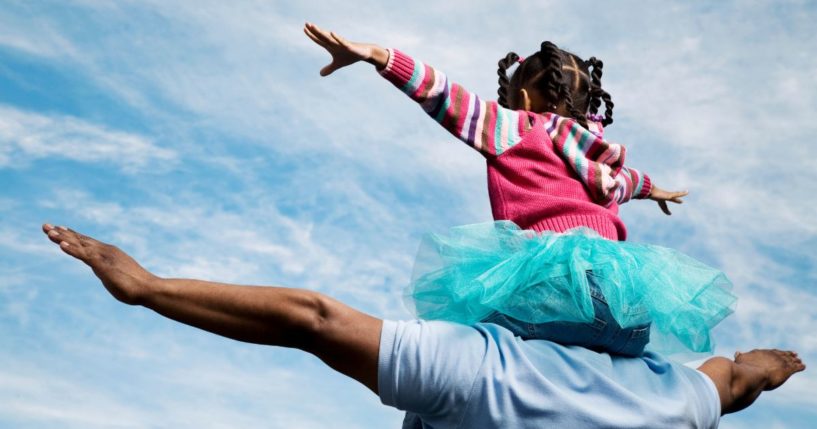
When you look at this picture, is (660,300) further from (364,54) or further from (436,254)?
(364,54)

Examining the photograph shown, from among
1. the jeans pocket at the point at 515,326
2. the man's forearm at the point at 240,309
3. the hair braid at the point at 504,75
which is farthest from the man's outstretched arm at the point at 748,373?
the man's forearm at the point at 240,309

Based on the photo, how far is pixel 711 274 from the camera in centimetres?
340

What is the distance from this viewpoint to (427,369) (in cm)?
288

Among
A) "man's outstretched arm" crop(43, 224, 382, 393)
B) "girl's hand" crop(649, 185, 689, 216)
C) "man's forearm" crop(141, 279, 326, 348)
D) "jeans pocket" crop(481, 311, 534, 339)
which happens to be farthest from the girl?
"girl's hand" crop(649, 185, 689, 216)

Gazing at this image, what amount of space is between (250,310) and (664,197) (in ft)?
9.06

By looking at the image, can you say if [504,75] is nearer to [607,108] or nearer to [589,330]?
[607,108]

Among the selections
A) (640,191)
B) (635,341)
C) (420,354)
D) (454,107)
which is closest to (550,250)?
(635,341)

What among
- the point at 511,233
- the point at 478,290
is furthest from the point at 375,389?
the point at 511,233

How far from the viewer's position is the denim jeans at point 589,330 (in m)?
3.12

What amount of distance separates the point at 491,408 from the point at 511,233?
66 centimetres

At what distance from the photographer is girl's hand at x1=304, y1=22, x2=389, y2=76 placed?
11.2ft

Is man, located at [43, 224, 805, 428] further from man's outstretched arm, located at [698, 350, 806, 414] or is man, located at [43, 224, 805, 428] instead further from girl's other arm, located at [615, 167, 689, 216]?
girl's other arm, located at [615, 167, 689, 216]

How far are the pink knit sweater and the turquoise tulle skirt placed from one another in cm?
15

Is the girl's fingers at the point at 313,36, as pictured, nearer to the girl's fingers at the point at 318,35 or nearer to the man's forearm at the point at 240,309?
the girl's fingers at the point at 318,35
